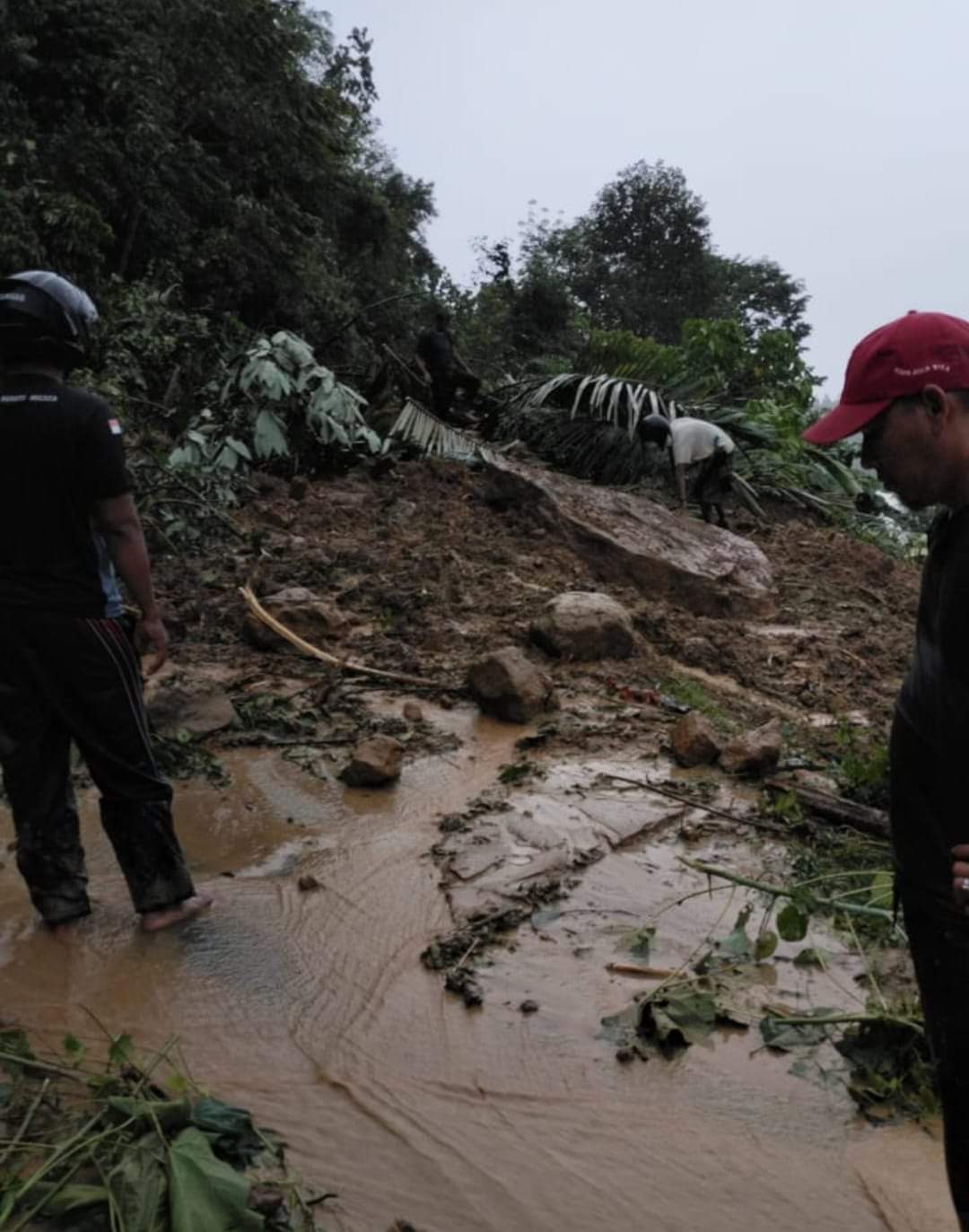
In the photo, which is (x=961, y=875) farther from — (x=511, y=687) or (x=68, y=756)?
(x=511, y=687)

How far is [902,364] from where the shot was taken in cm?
137

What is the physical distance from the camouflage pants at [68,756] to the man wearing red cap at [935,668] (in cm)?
182

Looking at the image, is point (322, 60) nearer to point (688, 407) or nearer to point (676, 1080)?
point (688, 407)

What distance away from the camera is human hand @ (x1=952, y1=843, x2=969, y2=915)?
4.39 ft

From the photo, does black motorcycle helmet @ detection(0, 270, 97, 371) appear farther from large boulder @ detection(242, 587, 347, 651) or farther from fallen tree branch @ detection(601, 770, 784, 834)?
large boulder @ detection(242, 587, 347, 651)

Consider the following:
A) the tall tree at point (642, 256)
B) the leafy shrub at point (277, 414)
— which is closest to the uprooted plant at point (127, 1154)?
the leafy shrub at point (277, 414)

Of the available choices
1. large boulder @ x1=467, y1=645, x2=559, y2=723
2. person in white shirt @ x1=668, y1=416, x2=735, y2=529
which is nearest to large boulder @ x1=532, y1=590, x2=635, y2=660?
large boulder @ x1=467, y1=645, x2=559, y2=723

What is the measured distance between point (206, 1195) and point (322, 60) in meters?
19.7

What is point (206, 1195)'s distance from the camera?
62.8 inches

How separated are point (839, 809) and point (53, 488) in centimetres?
272

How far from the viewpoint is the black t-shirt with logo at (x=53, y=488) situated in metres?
2.45

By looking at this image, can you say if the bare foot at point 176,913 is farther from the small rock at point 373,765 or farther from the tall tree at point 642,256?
the tall tree at point 642,256

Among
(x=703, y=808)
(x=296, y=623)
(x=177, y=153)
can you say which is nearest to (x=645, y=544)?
(x=296, y=623)

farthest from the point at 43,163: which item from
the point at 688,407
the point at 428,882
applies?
the point at 428,882
